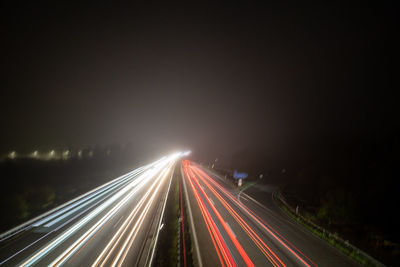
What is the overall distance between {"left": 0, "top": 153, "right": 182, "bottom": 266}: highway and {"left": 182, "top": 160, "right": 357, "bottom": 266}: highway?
387 cm

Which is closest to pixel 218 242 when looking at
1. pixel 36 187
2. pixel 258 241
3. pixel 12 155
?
pixel 258 241

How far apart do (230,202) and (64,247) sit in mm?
17134

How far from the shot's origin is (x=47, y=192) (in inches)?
1271

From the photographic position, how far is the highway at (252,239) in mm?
10953

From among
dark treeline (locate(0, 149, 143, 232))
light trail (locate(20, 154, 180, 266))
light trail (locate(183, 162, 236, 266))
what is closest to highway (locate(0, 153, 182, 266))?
light trail (locate(20, 154, 180, 266))

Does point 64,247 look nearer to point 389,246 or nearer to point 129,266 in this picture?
point 129,266

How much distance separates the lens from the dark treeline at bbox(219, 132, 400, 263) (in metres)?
18.1

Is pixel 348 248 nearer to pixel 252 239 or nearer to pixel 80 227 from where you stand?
pixel 252 239

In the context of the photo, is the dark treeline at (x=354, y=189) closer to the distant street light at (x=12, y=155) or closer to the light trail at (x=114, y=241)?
the light trail at (x=114, y=241)

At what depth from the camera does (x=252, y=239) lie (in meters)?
13.3

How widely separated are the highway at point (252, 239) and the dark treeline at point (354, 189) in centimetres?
341

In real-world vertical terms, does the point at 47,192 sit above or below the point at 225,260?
above

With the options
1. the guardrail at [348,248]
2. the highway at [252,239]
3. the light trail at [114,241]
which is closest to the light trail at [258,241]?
the highway at [252,239]

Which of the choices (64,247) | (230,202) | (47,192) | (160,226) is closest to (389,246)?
(230,202)
